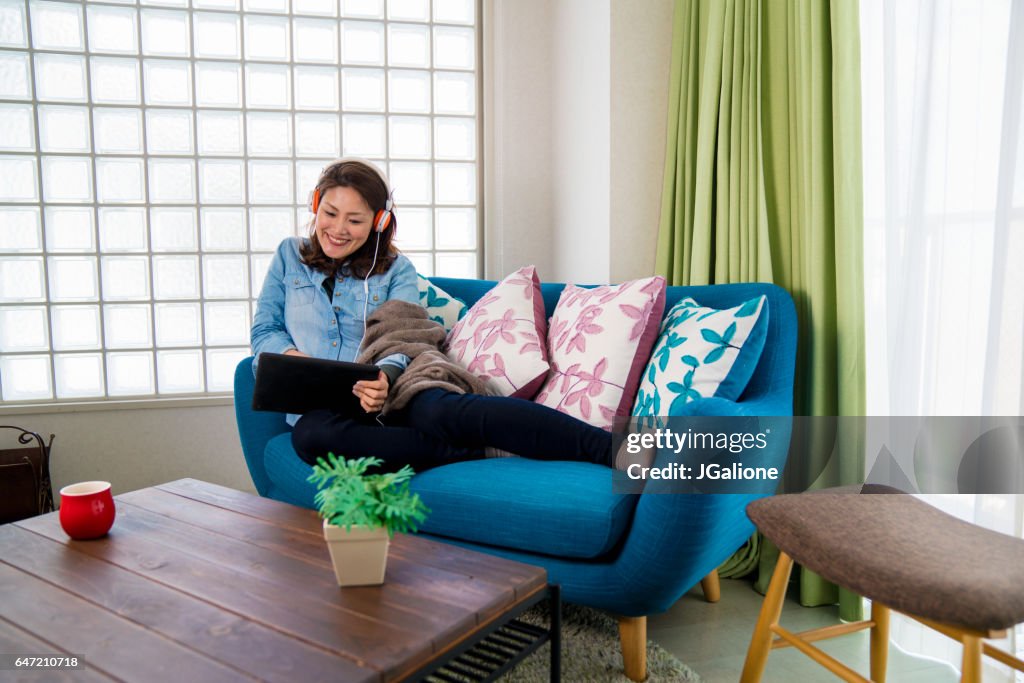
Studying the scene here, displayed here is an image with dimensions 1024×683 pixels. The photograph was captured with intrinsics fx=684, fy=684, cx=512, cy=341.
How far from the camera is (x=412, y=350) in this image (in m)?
1.90

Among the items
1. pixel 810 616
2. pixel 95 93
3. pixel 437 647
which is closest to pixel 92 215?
pixel 95 93

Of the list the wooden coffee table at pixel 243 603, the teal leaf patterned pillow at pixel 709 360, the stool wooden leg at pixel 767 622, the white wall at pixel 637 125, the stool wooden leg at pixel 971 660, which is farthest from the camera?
the white wall at pixel 637 125

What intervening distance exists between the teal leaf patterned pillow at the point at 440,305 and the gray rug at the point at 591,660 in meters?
0.93

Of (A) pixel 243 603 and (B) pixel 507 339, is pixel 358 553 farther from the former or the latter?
(B) pixel 507 339

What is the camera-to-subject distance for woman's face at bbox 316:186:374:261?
1.97 meters

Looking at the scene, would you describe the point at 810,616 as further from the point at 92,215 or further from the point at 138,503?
the point at 92,215

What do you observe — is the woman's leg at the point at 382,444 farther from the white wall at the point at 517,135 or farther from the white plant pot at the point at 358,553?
the white wall at the point at 517,135

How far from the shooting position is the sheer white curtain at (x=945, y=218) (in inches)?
51.1

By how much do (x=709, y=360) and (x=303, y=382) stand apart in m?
0.96

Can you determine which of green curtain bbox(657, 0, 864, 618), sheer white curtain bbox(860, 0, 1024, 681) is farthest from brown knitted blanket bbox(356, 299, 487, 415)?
sheer white curtain bbox(860, 0, 1024, 681)

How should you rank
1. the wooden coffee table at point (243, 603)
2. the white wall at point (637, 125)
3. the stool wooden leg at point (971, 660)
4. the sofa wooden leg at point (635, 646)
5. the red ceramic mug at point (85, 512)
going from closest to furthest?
the wooden coffee table at point (243, 603) < the stool wooden leg at point (971, 660) < the red ceramic mug at point (85, 512) < the sofa wooden leg at point (635, 646) < the white wall at point (637, 125)

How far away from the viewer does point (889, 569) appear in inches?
37.1

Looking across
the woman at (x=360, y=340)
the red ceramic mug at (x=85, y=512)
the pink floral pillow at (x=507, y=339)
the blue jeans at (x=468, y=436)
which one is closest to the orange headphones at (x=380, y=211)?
the woman at (x=360, y=340)

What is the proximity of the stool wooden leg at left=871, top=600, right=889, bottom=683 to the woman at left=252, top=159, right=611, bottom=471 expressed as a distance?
A: 606 mm
